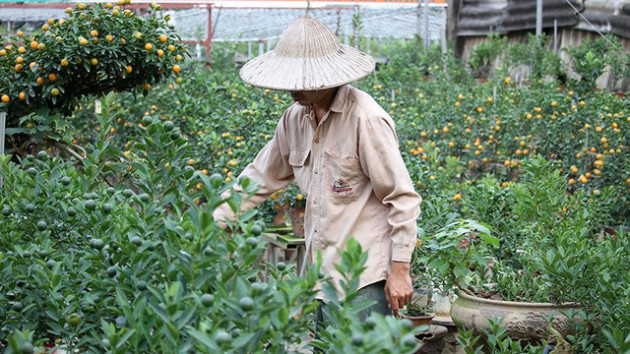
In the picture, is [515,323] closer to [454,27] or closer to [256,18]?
[454,27]

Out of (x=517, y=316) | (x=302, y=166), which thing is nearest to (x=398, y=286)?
(x=302, y=166)

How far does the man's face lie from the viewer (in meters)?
3.24

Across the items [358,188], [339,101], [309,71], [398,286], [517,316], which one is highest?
[309,71]

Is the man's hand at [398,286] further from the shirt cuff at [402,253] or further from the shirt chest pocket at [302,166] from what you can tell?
the shirt chest pocket at [302,166]

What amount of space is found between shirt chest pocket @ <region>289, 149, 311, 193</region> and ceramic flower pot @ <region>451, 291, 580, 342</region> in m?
1.08

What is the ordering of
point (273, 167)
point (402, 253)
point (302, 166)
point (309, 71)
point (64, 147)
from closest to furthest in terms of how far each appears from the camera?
1. point (402, 253)
2. point (309, 71)
3. point (302, 166)
4. point (273, 167)
5. point (64, 147)

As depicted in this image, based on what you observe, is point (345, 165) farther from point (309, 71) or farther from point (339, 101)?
point (309, 71)

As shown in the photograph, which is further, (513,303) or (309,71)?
(513,303)

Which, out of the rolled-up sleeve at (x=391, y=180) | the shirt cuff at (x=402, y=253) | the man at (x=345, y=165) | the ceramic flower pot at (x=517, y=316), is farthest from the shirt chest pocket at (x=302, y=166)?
the ceramic flower pot at (x=517, y=316)

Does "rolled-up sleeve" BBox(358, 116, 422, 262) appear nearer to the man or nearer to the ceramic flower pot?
the man

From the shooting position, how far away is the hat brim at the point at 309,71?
318cm

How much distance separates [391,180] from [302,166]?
465mm

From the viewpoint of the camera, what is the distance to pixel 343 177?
3264mm

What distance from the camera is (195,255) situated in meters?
2.16
